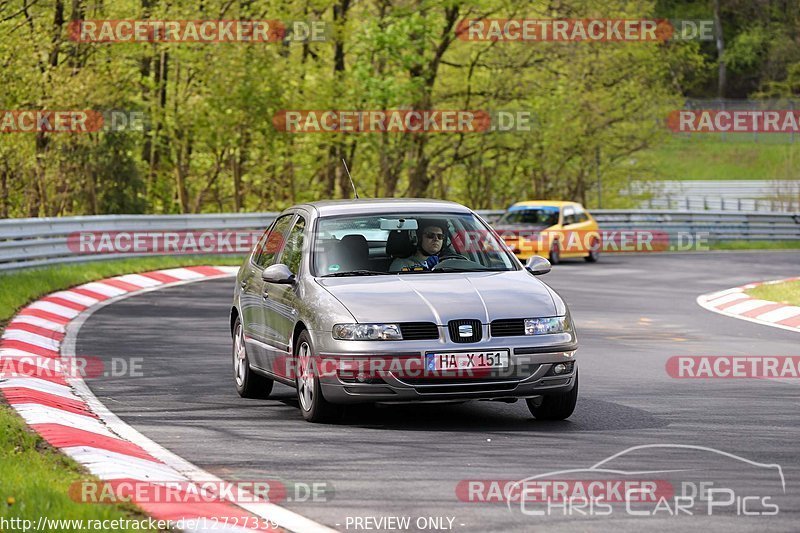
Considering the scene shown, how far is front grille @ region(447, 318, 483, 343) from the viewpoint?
32.0ft

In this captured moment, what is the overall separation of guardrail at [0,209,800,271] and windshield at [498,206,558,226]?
291 cm

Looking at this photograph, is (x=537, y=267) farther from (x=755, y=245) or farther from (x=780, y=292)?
(x=755, y=245)

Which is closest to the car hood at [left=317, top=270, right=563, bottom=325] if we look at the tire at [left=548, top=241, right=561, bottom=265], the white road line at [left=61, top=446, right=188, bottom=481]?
the white road line at [left=61, top=446, right=188, bottom=481]

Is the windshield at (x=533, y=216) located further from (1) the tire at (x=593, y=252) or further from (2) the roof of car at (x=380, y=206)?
(2) the roof of car at (x=380, y=206)

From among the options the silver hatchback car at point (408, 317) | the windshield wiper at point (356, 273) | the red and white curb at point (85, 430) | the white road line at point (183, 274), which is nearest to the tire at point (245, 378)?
the silver hatchback car at point (408, 317)

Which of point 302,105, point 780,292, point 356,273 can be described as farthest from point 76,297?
point 302,105

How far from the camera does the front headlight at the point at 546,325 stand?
391 inches

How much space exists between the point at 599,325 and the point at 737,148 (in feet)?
235

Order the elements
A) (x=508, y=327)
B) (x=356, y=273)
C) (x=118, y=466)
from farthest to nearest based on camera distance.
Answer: (x=356, y=273), (x=508, y=327), (x=118, y=466)

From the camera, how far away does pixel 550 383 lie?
9953mm

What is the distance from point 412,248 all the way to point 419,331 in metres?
1.52

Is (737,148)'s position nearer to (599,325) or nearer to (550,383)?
(599,325)

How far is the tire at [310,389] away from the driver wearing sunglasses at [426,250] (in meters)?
0.99

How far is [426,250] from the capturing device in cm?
1116
